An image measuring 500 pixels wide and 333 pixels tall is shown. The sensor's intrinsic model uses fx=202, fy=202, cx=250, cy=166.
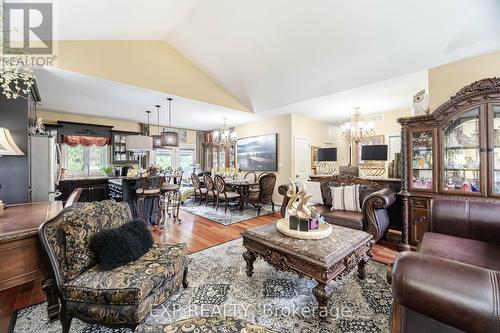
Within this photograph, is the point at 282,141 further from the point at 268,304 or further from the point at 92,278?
the point at 92,278

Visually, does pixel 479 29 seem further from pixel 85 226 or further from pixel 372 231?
pixel 85 226

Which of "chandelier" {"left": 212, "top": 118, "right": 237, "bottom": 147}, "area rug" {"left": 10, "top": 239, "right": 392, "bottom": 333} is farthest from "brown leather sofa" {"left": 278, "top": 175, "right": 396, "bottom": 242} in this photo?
"chandelier" {"left": 212, "top": 118, "right": 237, "bottom": 147}

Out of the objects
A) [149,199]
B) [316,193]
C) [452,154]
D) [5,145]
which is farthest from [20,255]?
[452,154]

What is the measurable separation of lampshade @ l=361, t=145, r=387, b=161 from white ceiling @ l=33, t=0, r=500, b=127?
114 centimetres

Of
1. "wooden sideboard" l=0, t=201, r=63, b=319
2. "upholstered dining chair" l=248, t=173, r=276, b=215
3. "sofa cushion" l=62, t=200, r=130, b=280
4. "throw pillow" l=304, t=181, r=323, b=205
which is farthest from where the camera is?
"upholstered dining chair" l=248, t=173, r=276, b=215

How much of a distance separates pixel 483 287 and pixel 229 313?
164 centimetres

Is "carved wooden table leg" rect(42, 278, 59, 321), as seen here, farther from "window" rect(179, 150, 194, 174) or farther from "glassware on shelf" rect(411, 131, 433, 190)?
"window" rect(179, 150, 194, 174)

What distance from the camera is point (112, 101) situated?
4.86 metres

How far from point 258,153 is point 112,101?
4.22 metres

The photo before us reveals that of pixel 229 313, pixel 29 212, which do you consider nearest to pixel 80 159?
pixel 29 212

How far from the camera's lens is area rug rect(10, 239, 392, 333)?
5.22 feet

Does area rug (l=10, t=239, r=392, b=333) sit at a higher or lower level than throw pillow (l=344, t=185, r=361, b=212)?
lower

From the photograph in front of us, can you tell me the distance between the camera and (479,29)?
2482mm

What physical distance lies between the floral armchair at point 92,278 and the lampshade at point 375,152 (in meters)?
4.21
